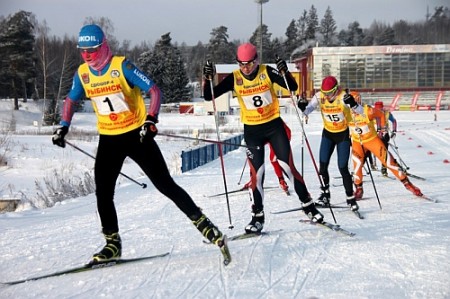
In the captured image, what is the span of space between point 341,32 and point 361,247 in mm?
98909

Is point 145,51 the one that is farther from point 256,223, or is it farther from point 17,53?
point 256,223

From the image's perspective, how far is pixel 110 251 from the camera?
433 cm

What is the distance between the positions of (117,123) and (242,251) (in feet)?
5.83

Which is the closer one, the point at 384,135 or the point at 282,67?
the point at 282,67

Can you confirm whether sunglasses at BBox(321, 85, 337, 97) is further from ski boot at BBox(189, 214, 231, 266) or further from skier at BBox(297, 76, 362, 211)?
ski boot at BBox(189, 214, 231, 266)

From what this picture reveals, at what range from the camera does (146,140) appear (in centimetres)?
408

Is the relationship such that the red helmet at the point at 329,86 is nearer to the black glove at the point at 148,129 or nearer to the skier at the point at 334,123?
the skier at the point at 334,123

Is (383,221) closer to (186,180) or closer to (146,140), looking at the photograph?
(146,140)

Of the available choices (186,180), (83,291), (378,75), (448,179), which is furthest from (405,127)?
(378,75)

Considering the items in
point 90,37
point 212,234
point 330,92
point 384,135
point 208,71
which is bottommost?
point 212,234

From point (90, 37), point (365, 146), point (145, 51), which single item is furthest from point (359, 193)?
point (145, 51)

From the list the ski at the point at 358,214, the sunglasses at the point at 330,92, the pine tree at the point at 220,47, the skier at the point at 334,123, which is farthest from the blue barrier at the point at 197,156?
the pine tree at the point at 220,47

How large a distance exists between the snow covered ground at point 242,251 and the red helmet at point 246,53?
79.5 inches

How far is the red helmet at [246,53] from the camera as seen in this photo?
17.0 ft
